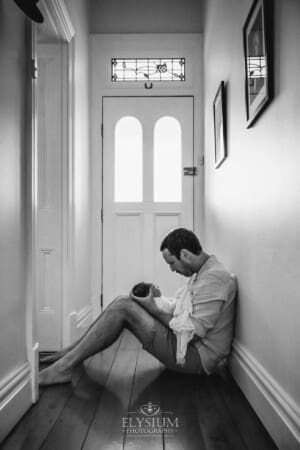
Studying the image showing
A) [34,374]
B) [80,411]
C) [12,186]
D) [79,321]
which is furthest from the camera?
[79,321]

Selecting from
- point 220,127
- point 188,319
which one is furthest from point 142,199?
point 188,319

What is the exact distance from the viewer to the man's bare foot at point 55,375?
2.36 m

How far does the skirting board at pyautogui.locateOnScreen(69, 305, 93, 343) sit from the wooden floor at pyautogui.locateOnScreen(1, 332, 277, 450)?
62 centimetres

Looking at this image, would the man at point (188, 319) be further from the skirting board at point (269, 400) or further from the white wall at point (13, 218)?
the white wall at point (13, 218)

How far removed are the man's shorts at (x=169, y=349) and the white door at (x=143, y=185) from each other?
180 cm

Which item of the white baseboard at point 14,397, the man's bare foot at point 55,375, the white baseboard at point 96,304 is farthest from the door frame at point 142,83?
the white baseboard at point 14,397

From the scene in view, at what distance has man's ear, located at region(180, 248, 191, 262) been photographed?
2.51 meters

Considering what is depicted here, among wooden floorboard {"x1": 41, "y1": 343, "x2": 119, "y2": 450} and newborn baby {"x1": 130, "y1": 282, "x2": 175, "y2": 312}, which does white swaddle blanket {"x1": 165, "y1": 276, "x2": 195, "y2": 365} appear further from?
wooden floorboard {"x1": 41, "y1": 343, "x2": 119, "y2": 450}

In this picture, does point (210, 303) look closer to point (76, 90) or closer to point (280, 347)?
point (280, 347)

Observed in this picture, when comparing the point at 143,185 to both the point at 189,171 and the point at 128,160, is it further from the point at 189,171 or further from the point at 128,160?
the point at 189,171

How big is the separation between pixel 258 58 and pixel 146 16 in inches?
108

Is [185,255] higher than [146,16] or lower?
lower

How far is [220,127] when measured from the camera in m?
3.04

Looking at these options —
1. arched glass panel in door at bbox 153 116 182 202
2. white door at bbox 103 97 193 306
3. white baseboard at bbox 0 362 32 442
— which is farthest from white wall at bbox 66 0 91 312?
white baseboard at bbox 0 362 32 442
